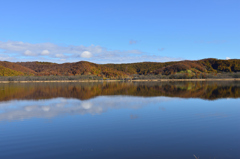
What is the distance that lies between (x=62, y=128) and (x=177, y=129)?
15.7ft

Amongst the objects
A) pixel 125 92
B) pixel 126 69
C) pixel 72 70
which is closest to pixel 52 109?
pixel 125 92

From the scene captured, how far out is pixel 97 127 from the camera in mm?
8992

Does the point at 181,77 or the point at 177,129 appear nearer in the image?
the point at 177,129

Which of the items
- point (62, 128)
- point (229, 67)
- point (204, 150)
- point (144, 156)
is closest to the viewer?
point (144, 156)

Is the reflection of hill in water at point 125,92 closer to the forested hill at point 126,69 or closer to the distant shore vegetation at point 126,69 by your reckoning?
the distant shore vegetation at point 126,69

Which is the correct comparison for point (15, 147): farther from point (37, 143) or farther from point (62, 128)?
point (62, 128)

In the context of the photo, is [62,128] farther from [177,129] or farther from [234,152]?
[234,152]

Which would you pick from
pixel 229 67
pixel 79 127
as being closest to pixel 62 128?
pixel 79 127

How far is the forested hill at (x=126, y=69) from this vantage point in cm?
13359

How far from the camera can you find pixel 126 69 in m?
173

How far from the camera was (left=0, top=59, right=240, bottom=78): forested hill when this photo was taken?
133587 millimetres

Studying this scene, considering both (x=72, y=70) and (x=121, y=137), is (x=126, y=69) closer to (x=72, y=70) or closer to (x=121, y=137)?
(x=72, y=70)

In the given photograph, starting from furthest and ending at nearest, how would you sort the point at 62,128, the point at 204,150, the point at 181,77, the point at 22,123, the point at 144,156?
the point at 181,77, the point at 22,123, the point at 62,128, the point at 204,150, the point at 144,156

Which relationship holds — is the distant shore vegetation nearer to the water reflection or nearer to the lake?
the water reflection
